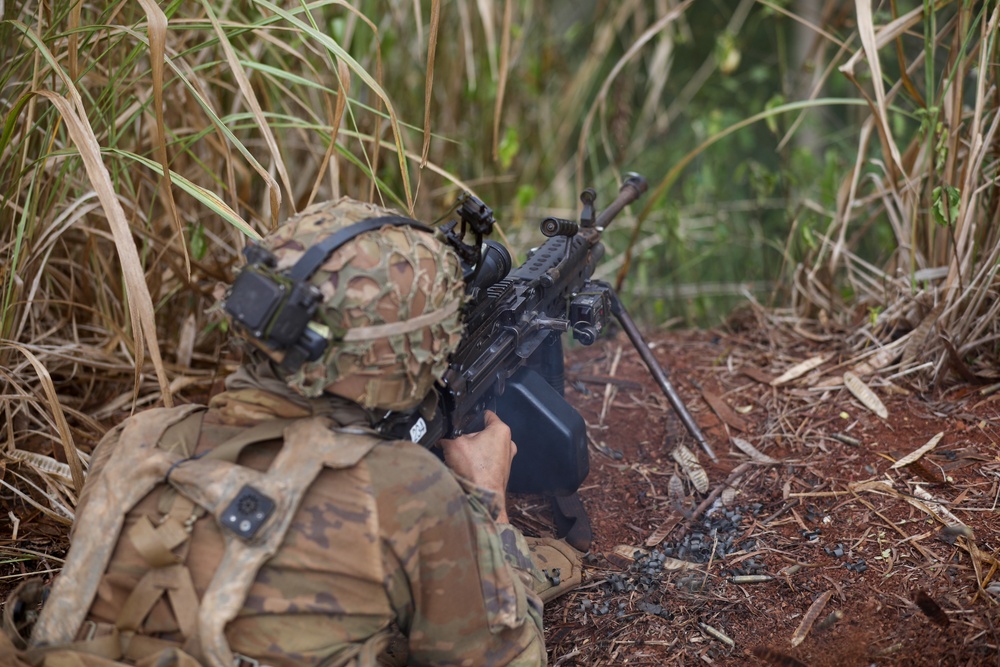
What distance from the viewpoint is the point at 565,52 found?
6.71m

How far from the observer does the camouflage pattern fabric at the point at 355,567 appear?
1.86 m

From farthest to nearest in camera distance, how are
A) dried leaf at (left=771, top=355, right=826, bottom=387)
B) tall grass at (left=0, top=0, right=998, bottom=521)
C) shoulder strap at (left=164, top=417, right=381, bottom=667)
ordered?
dried leaf at (left=771, top=355, right=826, bottom=387), tall grass at (left=0, top=0, right=998, bottom=521), shoulder strap at (left=164, top=417, right=381, bottom=667)

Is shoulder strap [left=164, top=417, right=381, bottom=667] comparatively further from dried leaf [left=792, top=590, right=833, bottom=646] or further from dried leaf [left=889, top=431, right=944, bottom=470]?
dried leaf [left=889, top=431, right=944, bottom=470]

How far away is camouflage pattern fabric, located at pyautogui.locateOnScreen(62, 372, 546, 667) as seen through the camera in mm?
1857

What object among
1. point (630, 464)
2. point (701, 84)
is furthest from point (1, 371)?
point (701, 84)

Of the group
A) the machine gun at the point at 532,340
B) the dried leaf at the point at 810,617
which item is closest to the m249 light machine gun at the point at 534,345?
the machine gun at the point at 532,340

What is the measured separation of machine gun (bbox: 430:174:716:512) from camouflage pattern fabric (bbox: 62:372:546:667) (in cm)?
47

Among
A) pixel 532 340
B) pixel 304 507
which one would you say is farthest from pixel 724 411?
pixel 304 507

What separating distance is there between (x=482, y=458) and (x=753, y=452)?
1312 millimetres

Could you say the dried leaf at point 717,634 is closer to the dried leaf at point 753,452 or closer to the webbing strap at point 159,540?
the dried leaf at point 753,452

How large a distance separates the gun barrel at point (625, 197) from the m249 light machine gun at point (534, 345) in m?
0.06

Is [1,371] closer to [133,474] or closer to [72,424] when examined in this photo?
[72,424]

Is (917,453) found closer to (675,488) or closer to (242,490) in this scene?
(675,488)

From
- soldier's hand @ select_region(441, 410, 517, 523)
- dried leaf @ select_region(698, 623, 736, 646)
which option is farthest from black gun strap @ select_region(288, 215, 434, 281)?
dried leaf @ select_region(698, 623, 736, 646)
